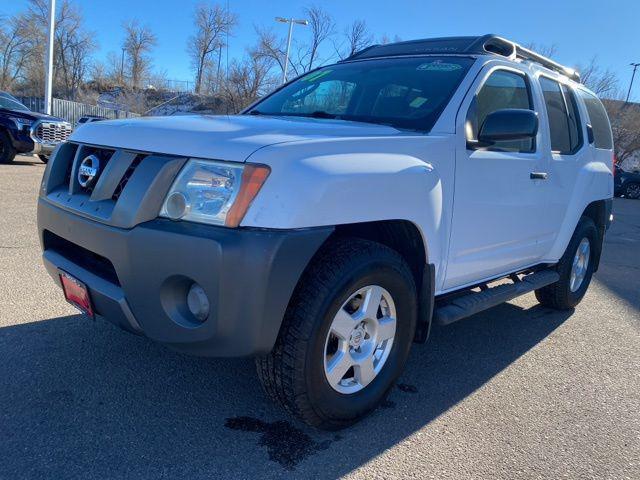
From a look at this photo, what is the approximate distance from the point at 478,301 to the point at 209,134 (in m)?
1.88

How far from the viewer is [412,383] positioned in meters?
3.18

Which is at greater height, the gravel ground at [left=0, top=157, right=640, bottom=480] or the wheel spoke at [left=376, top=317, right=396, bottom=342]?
the wheel spoke at [left=376, top=317, right=396, bottom=342]

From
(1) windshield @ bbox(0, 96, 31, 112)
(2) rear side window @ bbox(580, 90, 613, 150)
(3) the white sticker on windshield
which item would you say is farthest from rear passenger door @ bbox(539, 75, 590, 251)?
(1) windshield @ bbox(0, 96, 31, 112)

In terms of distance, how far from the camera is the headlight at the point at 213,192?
2.04 meters

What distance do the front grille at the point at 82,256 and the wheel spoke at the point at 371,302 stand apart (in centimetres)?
111

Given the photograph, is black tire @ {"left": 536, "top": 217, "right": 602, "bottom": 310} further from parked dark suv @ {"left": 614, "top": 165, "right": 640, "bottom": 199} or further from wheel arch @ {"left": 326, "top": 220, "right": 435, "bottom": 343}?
parked dark suv @ {"left": 614, "top": 165, "right": 640, "bottom": 199}

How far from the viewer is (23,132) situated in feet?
39.0

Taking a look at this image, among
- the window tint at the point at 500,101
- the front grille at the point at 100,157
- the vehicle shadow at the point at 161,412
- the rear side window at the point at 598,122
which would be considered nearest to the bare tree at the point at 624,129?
the rear side window at the point at 598,122

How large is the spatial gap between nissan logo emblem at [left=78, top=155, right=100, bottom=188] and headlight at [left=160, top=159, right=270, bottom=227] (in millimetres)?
604

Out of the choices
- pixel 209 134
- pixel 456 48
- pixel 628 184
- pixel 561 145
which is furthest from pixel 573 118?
pixel 628 184

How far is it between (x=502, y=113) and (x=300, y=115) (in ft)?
4.12

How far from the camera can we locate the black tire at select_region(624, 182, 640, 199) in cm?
2372

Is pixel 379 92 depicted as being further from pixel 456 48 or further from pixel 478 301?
pixel 478 301

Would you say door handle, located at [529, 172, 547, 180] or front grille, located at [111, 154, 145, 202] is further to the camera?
door handle, located at [529, 172, 547, 180]
